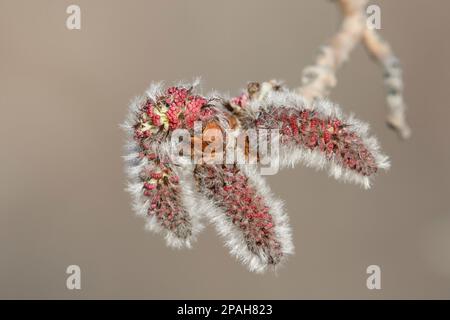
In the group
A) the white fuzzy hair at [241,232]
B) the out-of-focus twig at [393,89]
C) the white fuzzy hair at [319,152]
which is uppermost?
the out-of-focus twig at [393,89]

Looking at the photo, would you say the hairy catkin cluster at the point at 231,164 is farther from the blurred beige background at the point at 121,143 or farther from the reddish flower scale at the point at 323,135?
the blurred beige background at the point at 121,143

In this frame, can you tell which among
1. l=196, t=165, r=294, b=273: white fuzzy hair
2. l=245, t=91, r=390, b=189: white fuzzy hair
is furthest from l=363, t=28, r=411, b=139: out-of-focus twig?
l=196, t=165, r=294, b=273: white fuzzy hair

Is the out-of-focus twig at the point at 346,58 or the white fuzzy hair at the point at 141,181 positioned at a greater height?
the out-of-focus twig at the point at 346,58

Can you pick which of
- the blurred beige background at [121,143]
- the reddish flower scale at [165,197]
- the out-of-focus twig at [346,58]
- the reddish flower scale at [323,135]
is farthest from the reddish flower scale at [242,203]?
the blurred beige background at [121,143]

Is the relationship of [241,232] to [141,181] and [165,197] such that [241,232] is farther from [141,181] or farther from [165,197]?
Answer: [141,181]

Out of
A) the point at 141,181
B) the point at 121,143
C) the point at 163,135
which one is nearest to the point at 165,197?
the point at 141,181

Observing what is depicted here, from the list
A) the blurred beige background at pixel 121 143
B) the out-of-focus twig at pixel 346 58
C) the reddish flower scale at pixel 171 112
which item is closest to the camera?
the reddish flower scale at pixel 171 112

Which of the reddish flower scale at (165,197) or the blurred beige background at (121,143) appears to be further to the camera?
the blurred beige background at (121,143)

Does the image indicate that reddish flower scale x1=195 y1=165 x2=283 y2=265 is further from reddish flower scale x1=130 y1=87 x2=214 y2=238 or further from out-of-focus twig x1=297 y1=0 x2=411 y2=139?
out-of-focus twig x1=297 y1=0 x2=411 y2=139
